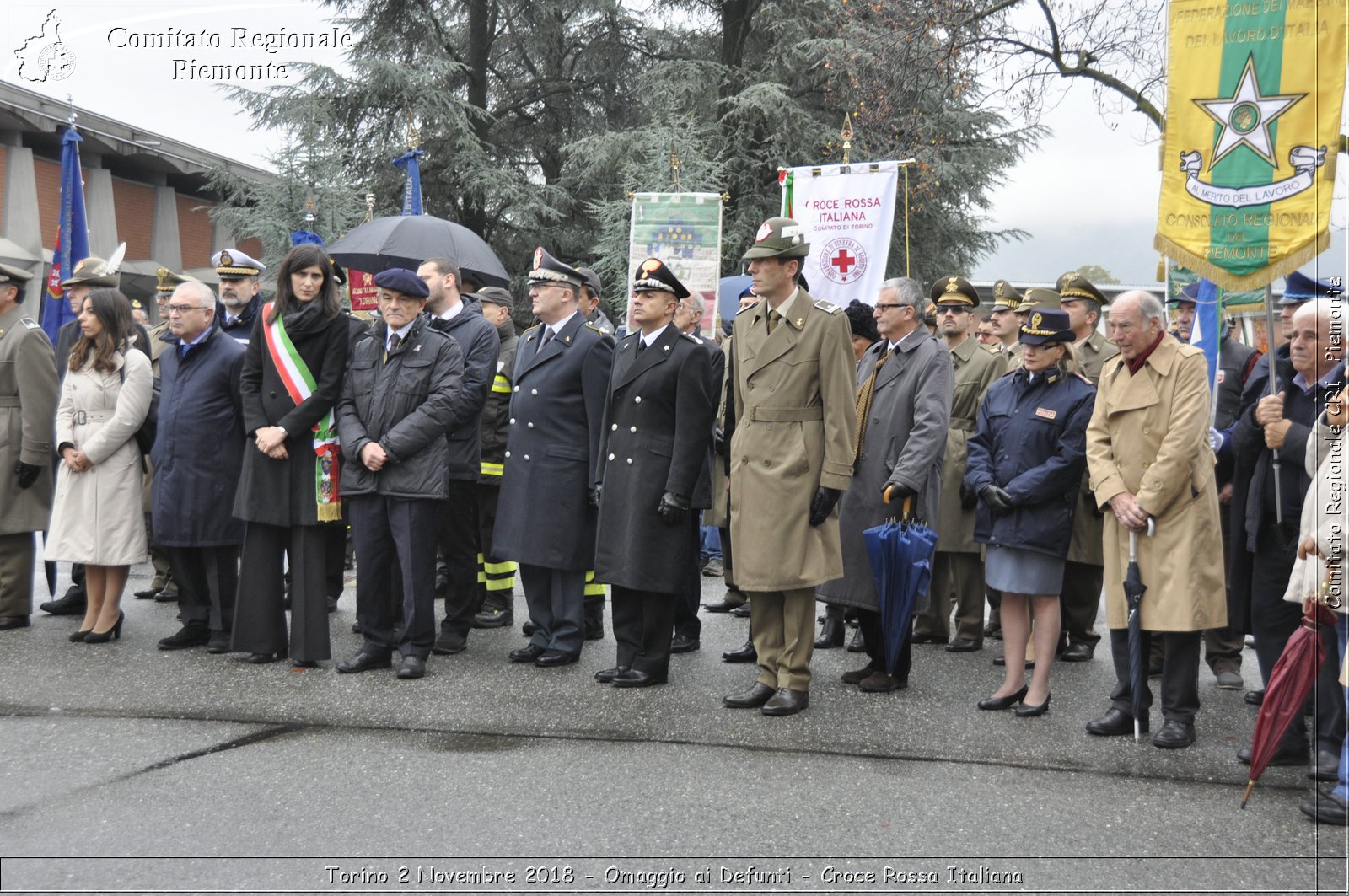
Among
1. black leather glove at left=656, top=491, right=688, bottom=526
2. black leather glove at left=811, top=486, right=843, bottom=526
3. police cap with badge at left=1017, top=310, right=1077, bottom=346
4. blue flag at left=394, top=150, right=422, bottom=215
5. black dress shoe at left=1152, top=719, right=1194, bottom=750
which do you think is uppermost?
blue flag at left=394, top=150, right=422, bottom=215

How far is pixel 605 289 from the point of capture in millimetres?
22172

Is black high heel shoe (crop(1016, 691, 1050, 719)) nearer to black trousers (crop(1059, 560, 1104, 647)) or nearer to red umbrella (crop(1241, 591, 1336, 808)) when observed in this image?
red umbrella (crop(1241, 591, 1336, 808))

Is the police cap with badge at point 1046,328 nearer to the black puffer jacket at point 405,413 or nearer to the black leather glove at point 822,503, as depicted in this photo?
the black leather glove at point 822,503

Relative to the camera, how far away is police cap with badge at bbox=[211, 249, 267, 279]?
7648 millimetres

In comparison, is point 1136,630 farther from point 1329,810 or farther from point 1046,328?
point 1046,328

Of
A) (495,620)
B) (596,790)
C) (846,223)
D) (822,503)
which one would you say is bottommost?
(495,620)

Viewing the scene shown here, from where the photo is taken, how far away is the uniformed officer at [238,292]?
25.1ft

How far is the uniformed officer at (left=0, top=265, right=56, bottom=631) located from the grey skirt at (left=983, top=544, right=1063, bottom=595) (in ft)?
18.8

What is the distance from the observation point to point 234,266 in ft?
25.2

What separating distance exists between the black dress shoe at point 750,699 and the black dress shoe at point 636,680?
0.51 m

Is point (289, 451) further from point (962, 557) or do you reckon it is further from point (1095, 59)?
point (1095, 59)

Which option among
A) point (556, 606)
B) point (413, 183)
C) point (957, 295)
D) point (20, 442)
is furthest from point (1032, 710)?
point (413, 183)

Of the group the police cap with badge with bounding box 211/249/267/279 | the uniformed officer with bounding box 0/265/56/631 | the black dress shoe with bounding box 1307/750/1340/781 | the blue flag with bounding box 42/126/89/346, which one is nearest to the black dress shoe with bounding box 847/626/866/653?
the black dress shoe with bounding box 1307/750/1340/781

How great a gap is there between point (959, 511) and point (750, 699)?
232 centimetres
